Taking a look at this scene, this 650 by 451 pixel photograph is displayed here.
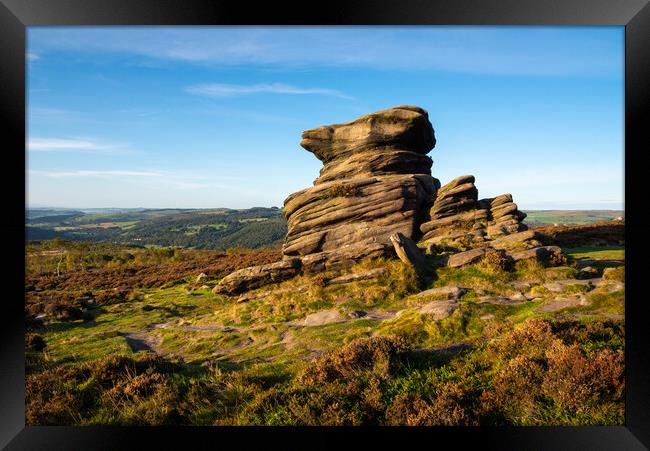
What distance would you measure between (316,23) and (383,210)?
1839 cm

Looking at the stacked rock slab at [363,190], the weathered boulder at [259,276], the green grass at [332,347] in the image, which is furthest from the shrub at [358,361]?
the weathered boulder at [259,276]

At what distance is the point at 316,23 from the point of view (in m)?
8.58

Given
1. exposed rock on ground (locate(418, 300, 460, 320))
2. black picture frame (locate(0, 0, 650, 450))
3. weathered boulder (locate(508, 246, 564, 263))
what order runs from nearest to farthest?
1. black picture frame (locate(0, 0, 650, 450))
2. exposed rock on ground (locate(418, 300, 460, 320))
3. weathered boulder (locate(508, 246, 564, 263))

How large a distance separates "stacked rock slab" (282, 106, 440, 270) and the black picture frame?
14211 mm

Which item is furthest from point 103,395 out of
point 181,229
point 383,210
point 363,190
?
point 181,229

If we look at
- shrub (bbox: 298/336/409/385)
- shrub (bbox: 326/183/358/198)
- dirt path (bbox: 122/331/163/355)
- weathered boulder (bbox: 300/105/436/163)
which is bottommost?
dirt path (bbox: 122/331/163/355)

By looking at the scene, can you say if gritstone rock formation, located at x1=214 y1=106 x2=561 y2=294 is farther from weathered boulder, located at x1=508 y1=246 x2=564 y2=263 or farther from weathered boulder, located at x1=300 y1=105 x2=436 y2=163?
weathered boulder, located at x1=508 y1=246 x2=564 y2=263

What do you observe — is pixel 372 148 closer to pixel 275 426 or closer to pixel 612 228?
pixel 612 228

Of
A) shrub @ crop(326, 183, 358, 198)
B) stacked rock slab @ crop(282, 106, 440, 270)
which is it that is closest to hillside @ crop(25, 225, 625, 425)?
stacked rock slab @ crop(282, 106, 440, 270)

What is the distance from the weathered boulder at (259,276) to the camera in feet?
75.8

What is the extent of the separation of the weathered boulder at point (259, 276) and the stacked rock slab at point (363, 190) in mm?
1028

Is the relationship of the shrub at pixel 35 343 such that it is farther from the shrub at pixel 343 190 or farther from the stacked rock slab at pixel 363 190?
the shrub at pixel 343 190

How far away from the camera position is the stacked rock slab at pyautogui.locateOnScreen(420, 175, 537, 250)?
83.9 feet

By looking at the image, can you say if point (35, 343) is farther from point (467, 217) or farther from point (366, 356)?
point (467, 217)
